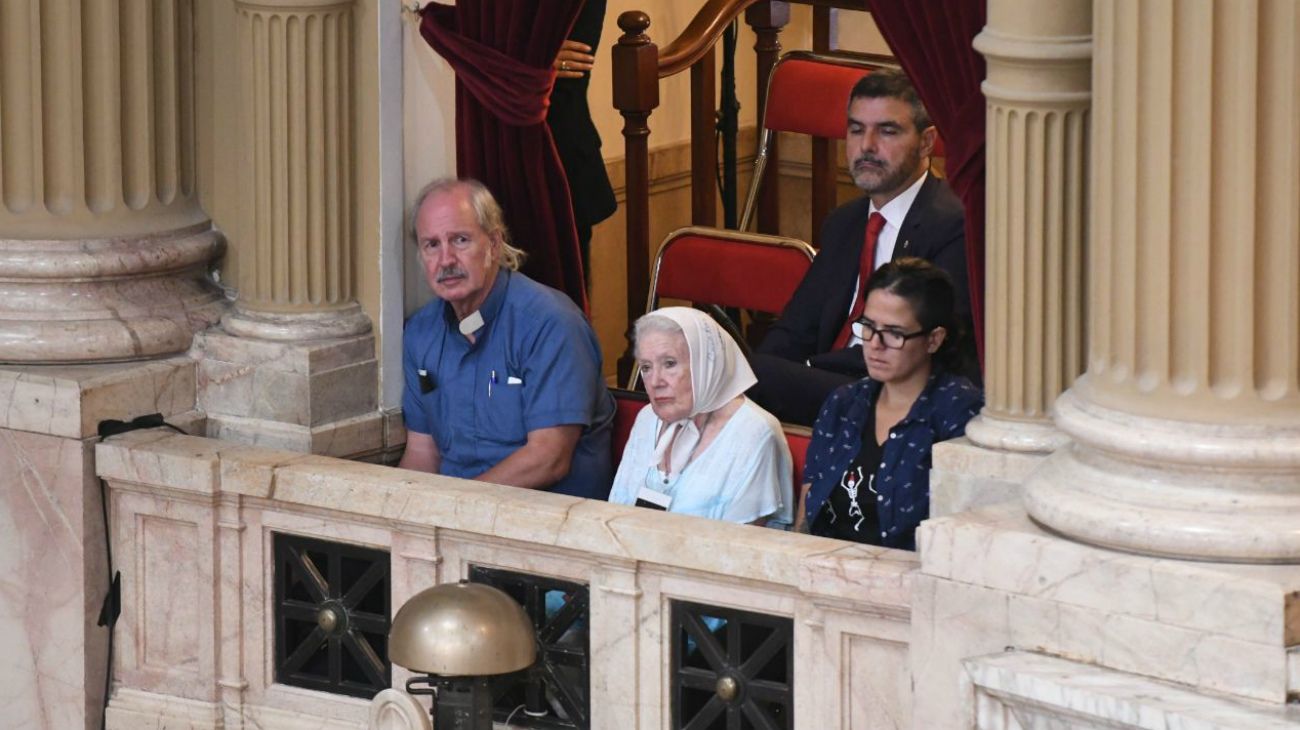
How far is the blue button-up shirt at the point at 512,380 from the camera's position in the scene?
21.3ft

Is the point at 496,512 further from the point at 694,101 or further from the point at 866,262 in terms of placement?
the point at 694,101

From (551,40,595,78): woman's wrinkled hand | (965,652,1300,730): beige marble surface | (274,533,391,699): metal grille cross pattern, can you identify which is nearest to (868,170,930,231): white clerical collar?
(551,40,595,78): woman's wrinkled hand

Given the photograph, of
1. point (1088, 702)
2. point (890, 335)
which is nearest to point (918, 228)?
point (890, 335)

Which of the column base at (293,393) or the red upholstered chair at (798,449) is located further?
the column base at (293,393)

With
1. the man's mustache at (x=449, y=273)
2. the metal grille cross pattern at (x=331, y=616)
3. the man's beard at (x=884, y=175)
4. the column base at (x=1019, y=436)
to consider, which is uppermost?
the man's beard at (x=884, y=175)

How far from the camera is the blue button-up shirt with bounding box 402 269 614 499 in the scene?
650 cm

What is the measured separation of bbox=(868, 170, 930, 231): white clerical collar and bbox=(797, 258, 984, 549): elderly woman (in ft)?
2.95

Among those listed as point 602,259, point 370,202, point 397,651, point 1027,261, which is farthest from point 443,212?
point 602,259

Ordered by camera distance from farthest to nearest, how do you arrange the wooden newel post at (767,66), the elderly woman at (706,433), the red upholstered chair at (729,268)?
1. the wooden newel post at (767,66)
2. the red upholstered chair at (729,268)
3. the elderly woman at (706,433)

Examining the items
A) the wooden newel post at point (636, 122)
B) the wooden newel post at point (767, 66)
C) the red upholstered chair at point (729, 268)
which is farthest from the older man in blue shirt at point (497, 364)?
the wooden newel post at point (767, 66)

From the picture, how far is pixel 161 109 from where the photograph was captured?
267 inches

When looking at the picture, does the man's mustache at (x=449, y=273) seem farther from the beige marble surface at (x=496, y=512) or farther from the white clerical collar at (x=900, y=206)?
the white clerical collar at (x=900, y=206)

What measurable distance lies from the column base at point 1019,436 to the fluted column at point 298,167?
1.81m

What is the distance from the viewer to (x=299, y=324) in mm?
6652
